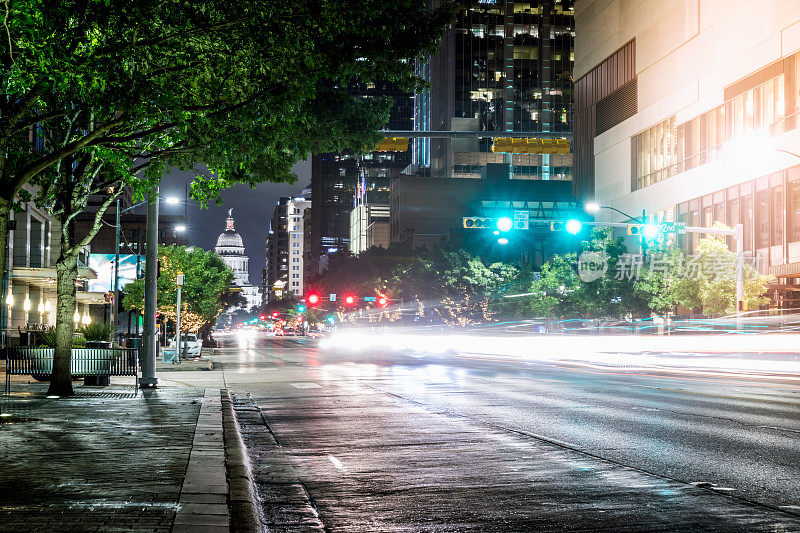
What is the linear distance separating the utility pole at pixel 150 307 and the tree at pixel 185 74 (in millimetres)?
3761

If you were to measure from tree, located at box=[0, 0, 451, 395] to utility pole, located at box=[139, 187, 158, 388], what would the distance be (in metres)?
3.76

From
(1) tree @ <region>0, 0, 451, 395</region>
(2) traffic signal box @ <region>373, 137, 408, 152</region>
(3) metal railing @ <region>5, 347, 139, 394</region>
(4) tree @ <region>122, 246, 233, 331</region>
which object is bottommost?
(3) metal railing @ <region>5, 347, 139, 394</region>

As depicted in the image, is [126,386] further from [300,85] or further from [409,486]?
[409,486]

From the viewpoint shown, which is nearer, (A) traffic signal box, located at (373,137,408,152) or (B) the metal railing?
(B) the metal railing

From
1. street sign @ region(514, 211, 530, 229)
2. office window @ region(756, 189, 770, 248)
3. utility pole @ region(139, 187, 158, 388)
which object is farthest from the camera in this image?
office window @ region(756, 189, 770, 248)

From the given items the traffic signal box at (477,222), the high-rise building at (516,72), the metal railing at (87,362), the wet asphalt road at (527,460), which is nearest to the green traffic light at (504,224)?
the traffic signal box at (477,222)

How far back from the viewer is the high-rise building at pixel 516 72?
501 ft

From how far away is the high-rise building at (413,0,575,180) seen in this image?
153m

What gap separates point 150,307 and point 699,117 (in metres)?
53.7

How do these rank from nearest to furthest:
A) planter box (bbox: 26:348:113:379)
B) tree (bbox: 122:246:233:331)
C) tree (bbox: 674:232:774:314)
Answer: planter box (bbox: 26:348:113:379), tree (bbox: 674:232:774:314), tree (bbox: 122:246:233:331)

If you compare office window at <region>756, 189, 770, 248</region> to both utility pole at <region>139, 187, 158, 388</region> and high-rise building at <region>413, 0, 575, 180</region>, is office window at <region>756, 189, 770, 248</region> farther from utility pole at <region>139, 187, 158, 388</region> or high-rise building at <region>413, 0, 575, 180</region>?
high-rise building at <region>413, 0, 575, 180</region>

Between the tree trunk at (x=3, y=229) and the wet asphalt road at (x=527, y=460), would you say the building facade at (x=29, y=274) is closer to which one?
the tree trunk at (x=3, y=229)

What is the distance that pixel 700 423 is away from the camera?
547 inches

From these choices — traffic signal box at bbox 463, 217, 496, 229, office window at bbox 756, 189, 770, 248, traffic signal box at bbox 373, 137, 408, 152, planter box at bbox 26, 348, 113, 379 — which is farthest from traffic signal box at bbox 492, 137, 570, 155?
office window at bbox 756, 189, 770, 248
